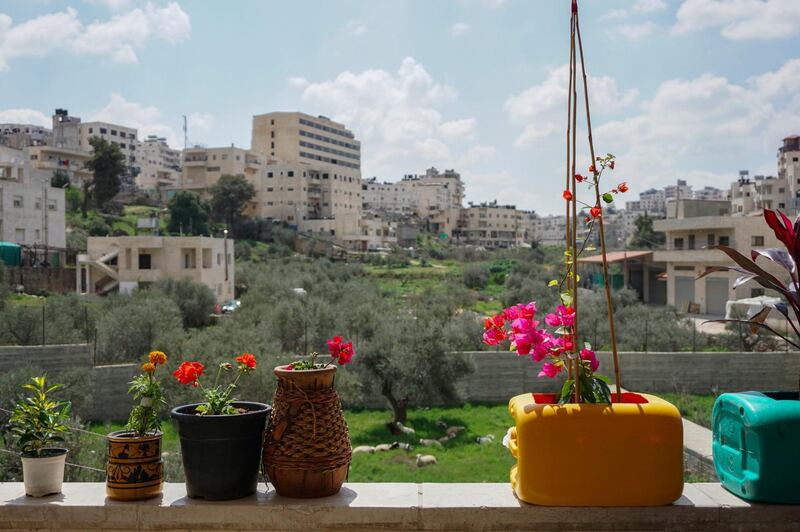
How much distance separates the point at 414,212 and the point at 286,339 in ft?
309

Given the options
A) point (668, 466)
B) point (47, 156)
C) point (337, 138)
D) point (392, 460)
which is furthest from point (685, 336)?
point (337, 138)

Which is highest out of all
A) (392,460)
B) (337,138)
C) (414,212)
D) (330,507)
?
(337,138)

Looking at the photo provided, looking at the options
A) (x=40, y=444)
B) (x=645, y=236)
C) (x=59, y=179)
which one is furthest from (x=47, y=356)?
(x=645, y=236)

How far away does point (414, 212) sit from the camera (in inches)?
4710

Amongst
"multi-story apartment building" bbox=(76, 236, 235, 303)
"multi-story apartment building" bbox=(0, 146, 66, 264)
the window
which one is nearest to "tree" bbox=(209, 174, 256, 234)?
"multi-story apartment building" bbox=(0, 146, 66, 264)

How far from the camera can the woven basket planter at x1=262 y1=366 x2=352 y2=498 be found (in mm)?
2967

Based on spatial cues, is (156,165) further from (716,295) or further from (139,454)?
(139,454)

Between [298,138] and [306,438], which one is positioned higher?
[298,138]

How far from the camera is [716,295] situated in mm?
38031

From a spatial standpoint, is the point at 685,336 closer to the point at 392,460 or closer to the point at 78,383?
the point at 392,460

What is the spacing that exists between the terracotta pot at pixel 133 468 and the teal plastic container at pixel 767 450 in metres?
2.35

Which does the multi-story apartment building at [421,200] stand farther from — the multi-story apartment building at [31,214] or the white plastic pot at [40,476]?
the white plastic pot at [40,476]

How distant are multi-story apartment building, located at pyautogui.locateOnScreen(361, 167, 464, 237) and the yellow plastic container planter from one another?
107m

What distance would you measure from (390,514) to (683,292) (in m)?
41.3
